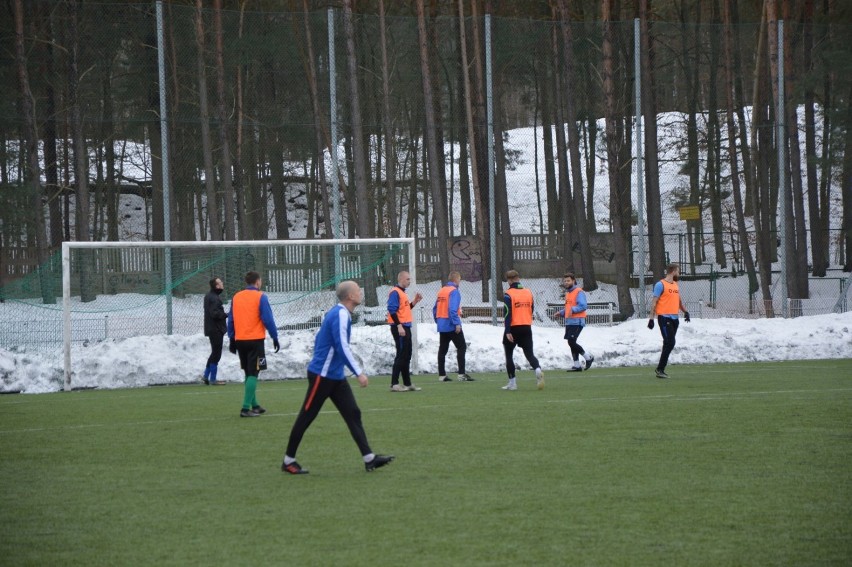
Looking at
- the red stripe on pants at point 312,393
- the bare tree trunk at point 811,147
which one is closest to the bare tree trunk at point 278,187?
the bare tree trunk at point 811,147

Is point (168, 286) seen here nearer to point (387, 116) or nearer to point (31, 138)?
point (31, 138)

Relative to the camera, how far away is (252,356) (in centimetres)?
1357

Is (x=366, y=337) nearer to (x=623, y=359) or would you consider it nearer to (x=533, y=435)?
(x=623, y=359)

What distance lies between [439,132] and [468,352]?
38.2 ft

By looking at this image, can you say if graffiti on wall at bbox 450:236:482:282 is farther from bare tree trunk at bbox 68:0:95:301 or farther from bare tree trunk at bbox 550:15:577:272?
bare tree trunk at bbox 68:0:95:301

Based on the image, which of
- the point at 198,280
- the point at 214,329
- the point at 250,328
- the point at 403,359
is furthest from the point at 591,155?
the point at 250,328

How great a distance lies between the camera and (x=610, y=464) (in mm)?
9406

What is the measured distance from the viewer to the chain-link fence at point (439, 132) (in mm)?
26922

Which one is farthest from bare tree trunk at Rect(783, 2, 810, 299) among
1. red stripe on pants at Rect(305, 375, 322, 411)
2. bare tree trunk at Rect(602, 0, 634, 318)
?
red stripe on pants at Rect(305, 375, 322, 411)

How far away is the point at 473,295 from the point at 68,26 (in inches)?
501

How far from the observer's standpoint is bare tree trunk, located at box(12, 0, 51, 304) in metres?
27.0

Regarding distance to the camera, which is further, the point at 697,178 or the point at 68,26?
the point at 697,178

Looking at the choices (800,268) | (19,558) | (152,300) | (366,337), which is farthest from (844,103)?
(19,558)

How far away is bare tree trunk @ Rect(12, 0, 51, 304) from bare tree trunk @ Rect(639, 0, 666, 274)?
56.7ft
